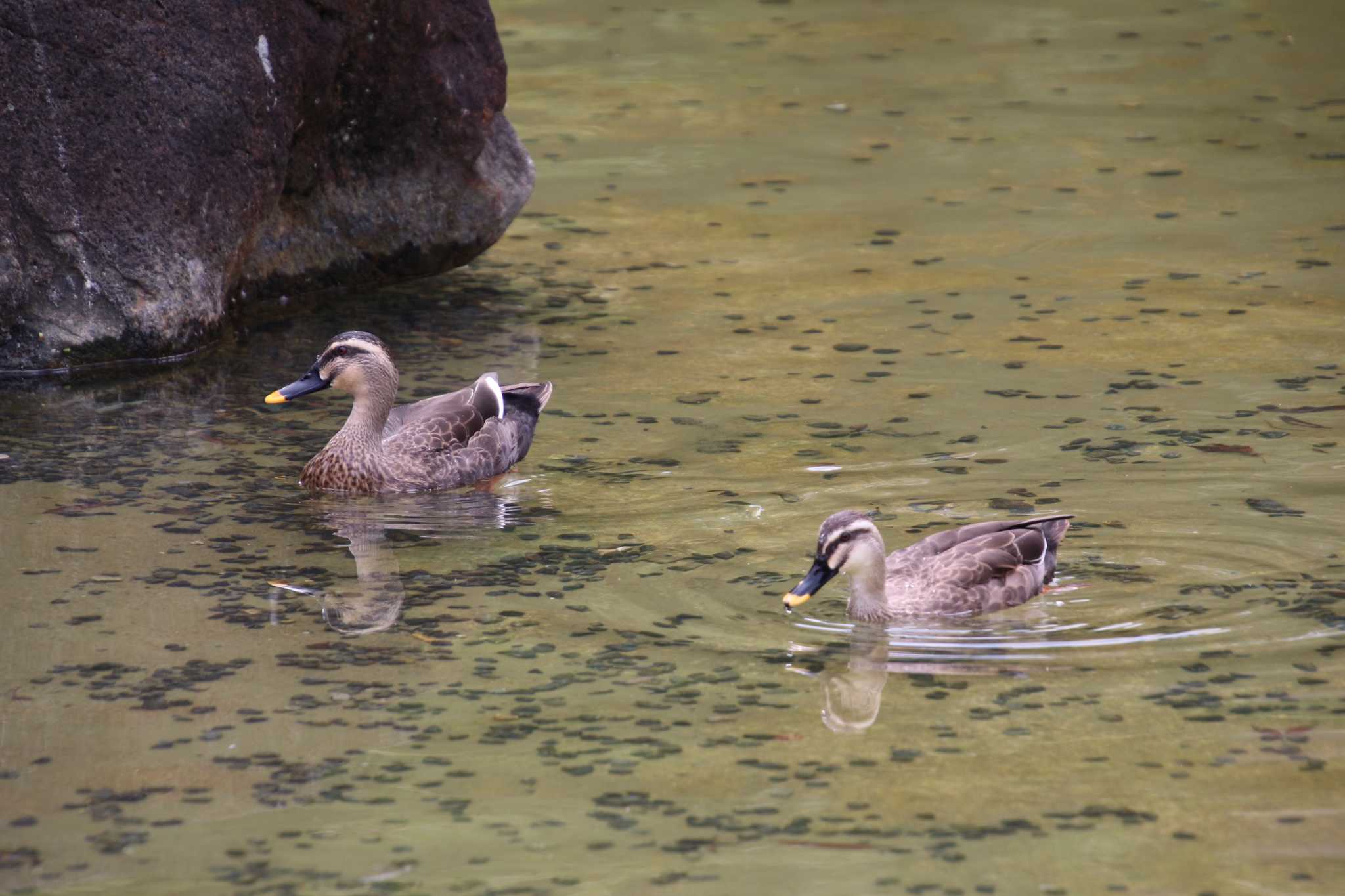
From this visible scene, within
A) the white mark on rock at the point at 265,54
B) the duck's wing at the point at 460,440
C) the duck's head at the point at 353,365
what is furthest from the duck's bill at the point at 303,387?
the white mark on rock at the point at 265,54

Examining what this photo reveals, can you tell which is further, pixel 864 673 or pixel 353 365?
pixel 353 365

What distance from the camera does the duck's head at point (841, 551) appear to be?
247 inches

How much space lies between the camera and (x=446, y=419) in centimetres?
824

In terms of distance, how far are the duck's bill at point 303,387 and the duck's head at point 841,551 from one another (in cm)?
281

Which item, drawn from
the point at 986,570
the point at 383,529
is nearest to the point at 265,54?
the point at 383,529

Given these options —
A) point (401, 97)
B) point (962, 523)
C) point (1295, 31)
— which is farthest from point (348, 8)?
point (1295, 31)

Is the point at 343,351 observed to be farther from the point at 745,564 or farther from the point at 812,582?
the point at 812,582

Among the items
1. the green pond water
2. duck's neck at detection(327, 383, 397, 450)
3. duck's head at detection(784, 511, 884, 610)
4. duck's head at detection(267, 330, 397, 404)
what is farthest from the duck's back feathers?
duck's head at detection(267, 330, 397, 404)

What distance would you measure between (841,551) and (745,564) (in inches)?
26.3

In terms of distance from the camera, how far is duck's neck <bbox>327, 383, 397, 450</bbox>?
26.5ft

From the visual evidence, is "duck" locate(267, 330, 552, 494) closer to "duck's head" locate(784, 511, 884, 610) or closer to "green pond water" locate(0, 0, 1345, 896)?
"green pond water" locate(0, 0, 1345, 896)

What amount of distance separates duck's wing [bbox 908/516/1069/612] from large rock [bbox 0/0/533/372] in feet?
14.3

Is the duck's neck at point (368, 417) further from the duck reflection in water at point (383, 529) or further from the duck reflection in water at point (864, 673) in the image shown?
the duck reflection in water at point (864, 673)

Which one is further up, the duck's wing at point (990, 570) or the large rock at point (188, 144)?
the large rock at point (188, 144)
